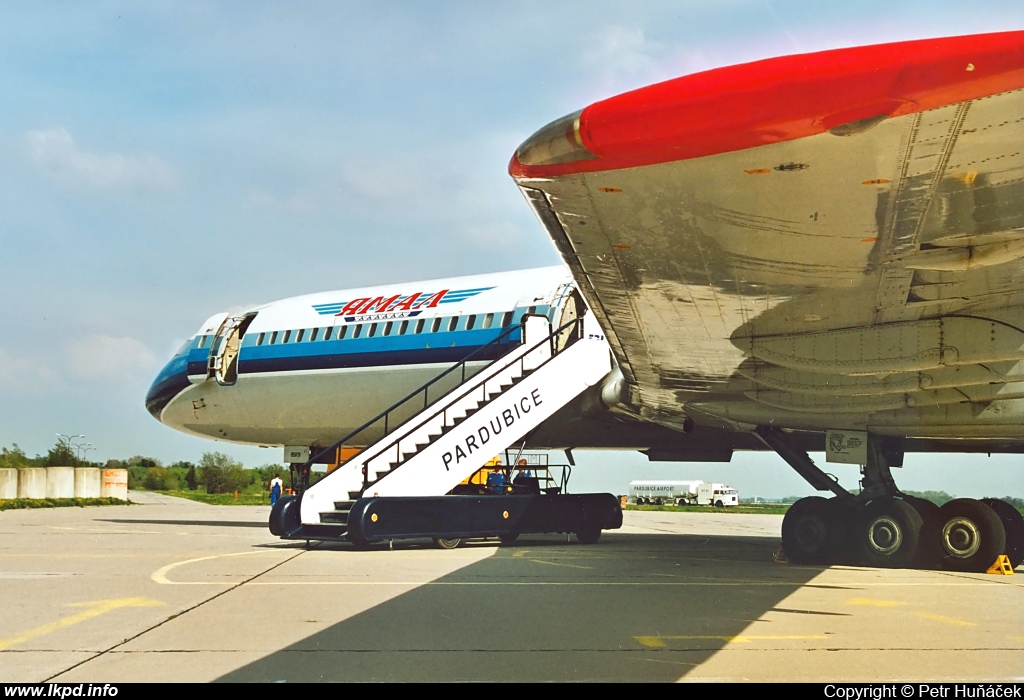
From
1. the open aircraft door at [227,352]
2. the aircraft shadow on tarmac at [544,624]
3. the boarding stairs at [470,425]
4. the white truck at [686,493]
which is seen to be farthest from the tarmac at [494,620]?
the white truck at [686,493]

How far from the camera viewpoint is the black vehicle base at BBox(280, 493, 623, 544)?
42.5 feet

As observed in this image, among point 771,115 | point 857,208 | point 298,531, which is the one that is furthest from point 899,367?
point 298,531

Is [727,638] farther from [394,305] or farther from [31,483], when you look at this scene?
[31,483]

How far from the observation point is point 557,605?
26.0 feet

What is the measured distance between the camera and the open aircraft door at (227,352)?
19.6 meters

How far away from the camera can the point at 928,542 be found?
38.0ft

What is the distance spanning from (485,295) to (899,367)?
10.9 metres

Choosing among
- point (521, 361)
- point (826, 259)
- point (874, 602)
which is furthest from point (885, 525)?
point (826, 259)

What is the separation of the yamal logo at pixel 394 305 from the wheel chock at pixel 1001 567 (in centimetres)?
949

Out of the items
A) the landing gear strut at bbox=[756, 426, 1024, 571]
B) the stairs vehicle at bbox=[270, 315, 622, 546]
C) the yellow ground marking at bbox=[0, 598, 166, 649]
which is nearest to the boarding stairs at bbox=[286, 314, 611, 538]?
the stairs vehicle at bbox=[270, 315, 622, 546]

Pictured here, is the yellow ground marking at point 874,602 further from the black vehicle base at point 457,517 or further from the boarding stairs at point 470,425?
the boarding stairs at point 470,425

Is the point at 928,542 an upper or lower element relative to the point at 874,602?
upper

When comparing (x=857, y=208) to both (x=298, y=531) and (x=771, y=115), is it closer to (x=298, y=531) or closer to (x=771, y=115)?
(x=771, y=115)

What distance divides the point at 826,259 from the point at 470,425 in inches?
392
